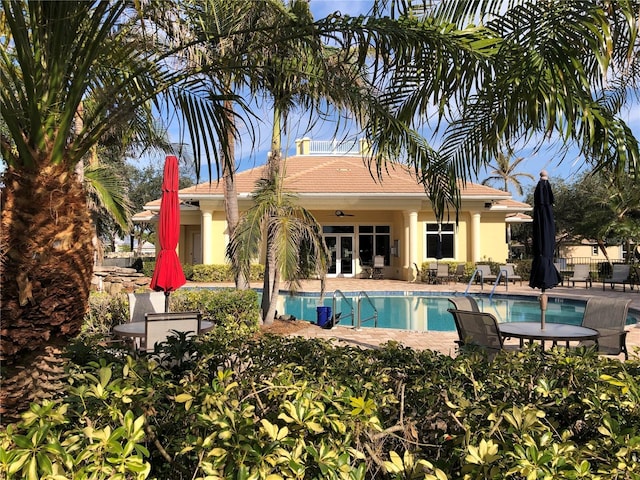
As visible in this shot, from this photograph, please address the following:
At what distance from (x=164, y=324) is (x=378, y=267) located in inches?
796

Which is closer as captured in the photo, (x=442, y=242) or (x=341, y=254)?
(x=442, y=242)

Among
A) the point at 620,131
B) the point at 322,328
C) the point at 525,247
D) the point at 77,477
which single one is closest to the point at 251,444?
the point at 77,477

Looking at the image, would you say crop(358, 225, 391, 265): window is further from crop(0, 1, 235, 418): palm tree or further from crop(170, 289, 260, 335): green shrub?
crop(0, 1, 235, 418): palm tree

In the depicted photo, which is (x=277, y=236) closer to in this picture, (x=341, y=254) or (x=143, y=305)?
(x=143, y=305)

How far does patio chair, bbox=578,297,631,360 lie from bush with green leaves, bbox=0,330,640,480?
3640 mm

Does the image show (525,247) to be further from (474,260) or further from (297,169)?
(297,169)

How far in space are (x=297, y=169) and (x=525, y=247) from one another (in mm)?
27089

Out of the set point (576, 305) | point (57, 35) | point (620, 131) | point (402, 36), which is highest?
point (402, 36)

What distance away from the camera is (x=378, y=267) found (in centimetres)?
2558

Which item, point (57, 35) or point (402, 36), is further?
point (402, 36)

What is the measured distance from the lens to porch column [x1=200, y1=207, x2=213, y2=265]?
23.4 metres

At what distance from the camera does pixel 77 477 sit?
1739 millimetres

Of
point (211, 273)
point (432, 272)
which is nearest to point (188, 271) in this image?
point (211, 273)

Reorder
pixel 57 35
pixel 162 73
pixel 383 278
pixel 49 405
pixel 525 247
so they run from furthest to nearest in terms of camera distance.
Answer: pixel 525 247
pixel 383 278
pixel 162 73
pixel 57 35
pixel 49 405
